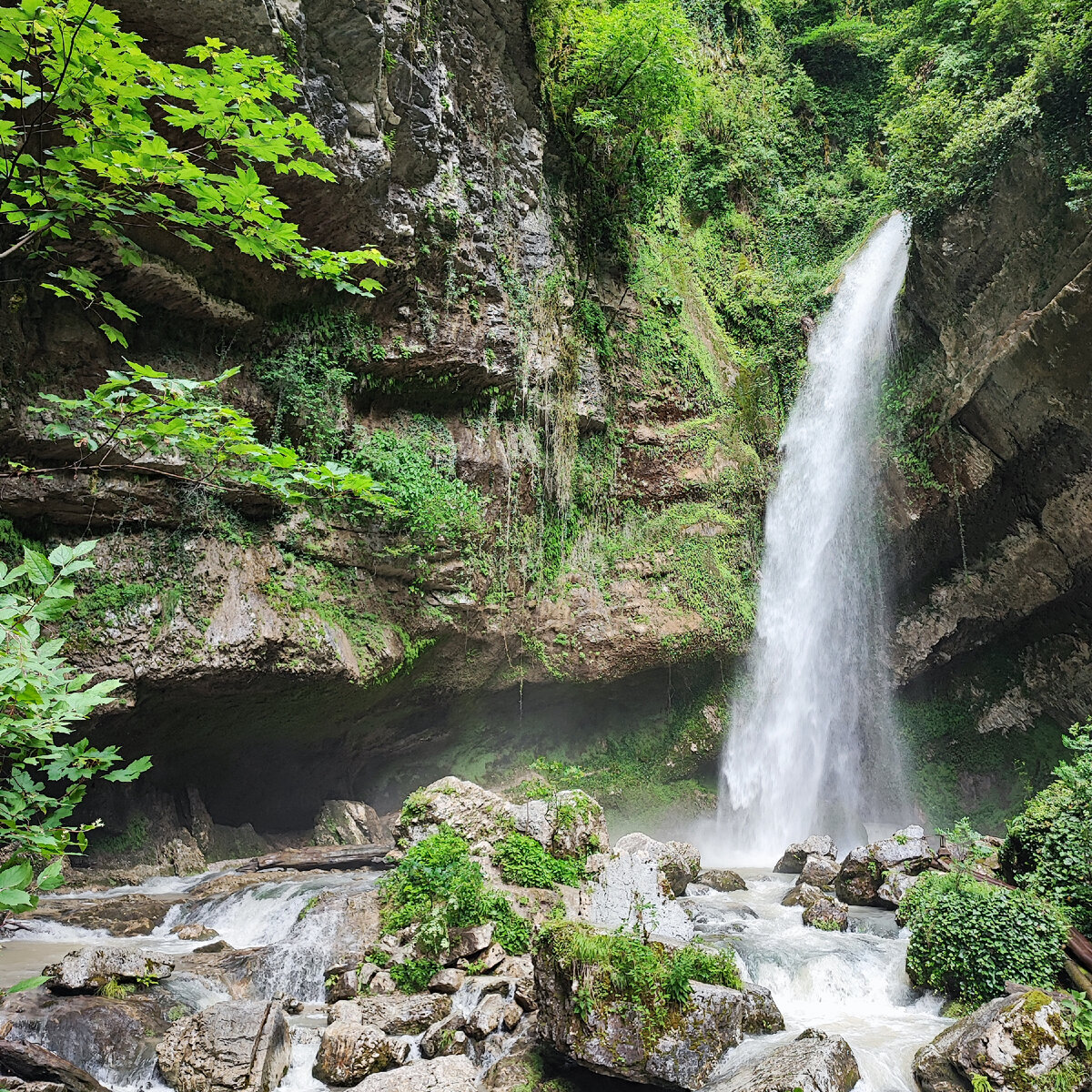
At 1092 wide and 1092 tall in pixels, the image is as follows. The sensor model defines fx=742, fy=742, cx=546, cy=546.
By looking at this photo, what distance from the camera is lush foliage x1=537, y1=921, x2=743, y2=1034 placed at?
4.96 m

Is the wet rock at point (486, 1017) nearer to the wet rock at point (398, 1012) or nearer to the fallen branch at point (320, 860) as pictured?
the wet rock at point (398, 1012)

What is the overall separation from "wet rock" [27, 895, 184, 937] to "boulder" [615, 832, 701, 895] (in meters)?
5.32

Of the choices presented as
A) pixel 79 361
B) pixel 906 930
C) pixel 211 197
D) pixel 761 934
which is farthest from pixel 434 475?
pixel 211 197

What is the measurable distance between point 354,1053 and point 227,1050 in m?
0.88

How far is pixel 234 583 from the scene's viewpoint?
10.1 meters

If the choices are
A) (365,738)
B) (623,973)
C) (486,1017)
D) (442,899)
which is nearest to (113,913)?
(442,899)

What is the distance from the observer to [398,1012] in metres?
5.99

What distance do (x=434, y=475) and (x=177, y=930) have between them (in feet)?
23.0

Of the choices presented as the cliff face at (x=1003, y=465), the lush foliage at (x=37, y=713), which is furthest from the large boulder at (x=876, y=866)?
the lush foliage at (x=37, y=713)

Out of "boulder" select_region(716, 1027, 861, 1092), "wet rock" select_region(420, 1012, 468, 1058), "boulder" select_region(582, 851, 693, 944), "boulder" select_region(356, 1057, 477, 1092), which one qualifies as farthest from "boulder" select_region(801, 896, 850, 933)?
"boulder" select_region(356, 1057, 477, 1092)

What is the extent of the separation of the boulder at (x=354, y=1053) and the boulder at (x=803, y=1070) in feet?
7.85

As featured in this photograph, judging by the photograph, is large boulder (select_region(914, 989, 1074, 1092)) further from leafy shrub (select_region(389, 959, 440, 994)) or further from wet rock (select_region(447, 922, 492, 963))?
leafy shrub (select_region(389, 959, 440, 994))

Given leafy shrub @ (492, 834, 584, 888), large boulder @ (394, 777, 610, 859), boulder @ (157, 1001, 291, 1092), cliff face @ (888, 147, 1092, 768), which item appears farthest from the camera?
cliff face @ (888, 147, 1092, 768)

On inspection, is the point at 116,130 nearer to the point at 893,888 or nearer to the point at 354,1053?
the point at 354,1053
